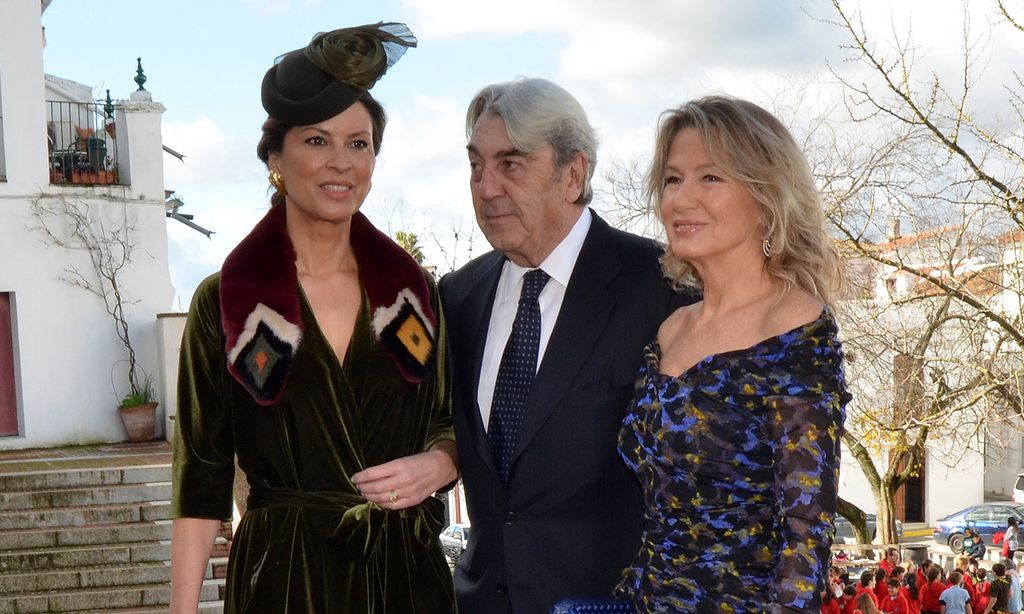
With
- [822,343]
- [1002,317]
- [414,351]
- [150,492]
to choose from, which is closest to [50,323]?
[150,492]

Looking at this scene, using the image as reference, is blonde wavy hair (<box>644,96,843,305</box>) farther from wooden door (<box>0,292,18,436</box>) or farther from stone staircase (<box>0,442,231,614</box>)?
wooden door (<box>0,292,18,436</box>)

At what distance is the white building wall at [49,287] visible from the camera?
525 inches

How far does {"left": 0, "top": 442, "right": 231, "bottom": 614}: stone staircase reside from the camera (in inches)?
359

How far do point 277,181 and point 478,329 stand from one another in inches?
27.1

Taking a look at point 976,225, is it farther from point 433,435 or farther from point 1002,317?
point 433,435

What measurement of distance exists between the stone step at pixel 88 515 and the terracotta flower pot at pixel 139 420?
3253 mm

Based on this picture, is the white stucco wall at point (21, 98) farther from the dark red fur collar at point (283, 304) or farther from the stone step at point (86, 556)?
the dark red fur collar at point (283, 304)

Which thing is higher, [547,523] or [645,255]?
[645,255]

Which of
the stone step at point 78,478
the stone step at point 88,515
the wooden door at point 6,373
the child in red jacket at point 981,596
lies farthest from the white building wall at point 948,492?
the stone step at point 88,515

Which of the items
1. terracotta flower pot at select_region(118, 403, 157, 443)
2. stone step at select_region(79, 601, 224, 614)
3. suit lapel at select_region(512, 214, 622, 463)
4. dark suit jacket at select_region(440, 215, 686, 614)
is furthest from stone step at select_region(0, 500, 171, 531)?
suit lapel at select_region(512, 214, 622, 463)

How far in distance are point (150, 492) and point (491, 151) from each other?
28.1 feet

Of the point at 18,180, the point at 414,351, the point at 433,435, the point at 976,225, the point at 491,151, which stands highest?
the point at 18,180

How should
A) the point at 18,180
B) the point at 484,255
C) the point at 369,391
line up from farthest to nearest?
1. the point at 18,180
2. the point at 484,255
3. the point at 369,391

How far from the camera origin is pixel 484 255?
3.37 m
